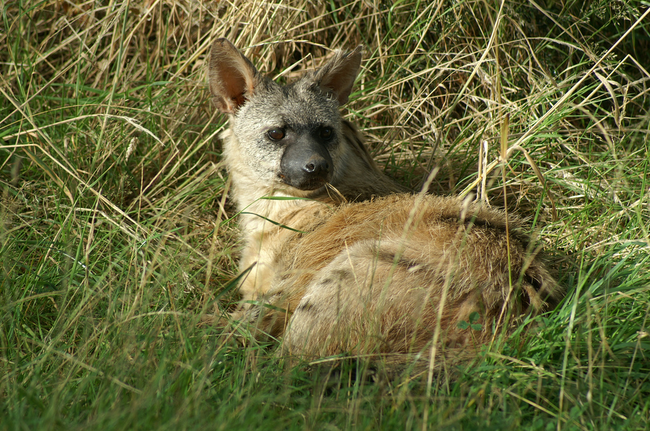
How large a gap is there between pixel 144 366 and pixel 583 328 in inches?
74.4

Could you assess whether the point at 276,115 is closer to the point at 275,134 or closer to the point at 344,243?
the point at 275,134

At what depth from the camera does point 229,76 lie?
3.87 m

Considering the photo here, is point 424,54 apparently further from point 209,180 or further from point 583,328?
point 583,328

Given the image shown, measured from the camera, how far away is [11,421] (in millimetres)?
1867

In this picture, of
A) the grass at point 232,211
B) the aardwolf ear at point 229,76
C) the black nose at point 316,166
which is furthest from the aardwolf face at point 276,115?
the grass at point 232,211

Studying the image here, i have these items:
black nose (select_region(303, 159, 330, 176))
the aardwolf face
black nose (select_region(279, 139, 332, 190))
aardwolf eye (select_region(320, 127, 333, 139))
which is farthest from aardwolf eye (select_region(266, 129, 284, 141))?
black nose (select_region(303, 159, 330, 176))

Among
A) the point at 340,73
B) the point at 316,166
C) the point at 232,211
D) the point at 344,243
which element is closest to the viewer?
the point at 344,243

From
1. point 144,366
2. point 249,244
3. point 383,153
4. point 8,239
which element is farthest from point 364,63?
point 144,366

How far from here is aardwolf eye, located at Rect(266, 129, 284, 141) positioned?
379 centimetres

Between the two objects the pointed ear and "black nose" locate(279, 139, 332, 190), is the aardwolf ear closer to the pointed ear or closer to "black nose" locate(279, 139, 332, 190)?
the pointed ear

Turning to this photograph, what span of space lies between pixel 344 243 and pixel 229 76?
1491 mm

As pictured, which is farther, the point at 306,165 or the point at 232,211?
the point at 232,211

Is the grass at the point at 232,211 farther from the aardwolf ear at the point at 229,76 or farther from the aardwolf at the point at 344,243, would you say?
the aardwolf ear at the point at 229,76

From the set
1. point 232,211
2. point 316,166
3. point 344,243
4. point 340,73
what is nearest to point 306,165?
point 316,166
